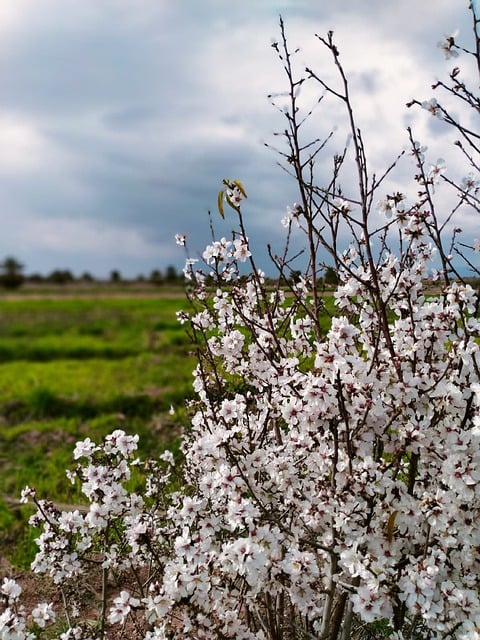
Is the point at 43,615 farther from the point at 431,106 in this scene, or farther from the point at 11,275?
the point at 11,275

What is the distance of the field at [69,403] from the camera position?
22.2ft

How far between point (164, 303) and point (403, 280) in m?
37.7

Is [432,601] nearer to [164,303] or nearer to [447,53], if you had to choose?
[447,53]

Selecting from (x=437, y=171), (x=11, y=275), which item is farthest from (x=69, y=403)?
(x=11, y=275)

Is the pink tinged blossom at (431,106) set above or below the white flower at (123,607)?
above

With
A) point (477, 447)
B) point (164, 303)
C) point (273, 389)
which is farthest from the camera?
point (164, 303)

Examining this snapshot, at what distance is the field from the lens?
6773mm

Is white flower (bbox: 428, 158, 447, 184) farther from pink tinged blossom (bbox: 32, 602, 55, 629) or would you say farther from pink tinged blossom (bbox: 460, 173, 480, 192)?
pink tinged blossom (bbox: 32, 602, 55, 629)

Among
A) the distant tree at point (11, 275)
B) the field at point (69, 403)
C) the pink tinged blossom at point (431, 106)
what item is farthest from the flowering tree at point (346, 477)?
the distant tree at point (11, 275)

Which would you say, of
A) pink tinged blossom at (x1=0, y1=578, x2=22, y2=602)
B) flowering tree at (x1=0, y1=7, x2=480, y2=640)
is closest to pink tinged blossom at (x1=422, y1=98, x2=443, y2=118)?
flowering tree at (x1=0, y1=7, x2=480, y2=640)

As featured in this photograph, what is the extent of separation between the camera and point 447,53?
3252 millimetres

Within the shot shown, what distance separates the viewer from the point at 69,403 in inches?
423

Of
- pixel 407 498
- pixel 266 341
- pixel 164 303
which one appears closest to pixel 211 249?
pixel 266 341

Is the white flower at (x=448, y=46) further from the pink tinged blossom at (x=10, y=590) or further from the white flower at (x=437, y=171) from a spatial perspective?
the pink tinged blossom at (x=10, y=590)
